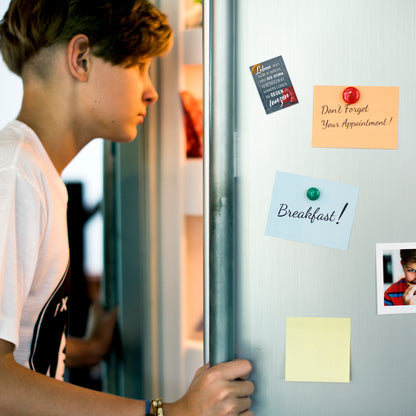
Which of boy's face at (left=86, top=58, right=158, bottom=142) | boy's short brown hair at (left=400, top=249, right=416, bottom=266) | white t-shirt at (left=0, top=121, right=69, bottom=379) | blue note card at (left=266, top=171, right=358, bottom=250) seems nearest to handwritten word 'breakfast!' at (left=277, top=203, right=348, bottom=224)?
blue note card at (left=266, top=171, right=358, bottom=250)

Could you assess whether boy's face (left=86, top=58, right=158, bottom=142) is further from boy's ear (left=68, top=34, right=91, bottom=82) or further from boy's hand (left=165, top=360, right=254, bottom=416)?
boy's hand (left=165, top=360, right=254, bottom=416)

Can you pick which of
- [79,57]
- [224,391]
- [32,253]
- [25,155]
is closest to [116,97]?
[79,57]

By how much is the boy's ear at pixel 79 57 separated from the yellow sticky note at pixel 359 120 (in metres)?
0.53

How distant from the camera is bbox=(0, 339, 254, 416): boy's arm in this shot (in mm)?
618

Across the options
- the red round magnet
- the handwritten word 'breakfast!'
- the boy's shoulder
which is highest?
the red round magnet

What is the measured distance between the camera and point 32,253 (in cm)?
70

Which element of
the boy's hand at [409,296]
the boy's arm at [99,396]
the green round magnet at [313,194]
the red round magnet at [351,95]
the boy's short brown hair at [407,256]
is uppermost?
the red round magnet at [351,95]

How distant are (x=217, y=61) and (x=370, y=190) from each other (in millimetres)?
284

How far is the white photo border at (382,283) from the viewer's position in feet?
2.06

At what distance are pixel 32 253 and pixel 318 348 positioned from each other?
47 centimetres

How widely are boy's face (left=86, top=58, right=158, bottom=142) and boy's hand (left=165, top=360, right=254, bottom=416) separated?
0.60 m

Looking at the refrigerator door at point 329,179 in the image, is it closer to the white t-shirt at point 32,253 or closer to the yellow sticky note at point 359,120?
the yellow sticky note at point 359,120

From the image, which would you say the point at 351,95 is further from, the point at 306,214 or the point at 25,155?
the point at 25,155

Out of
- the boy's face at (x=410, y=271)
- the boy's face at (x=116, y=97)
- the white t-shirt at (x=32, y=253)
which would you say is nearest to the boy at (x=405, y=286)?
the boy's face at (x=410, y=271)
